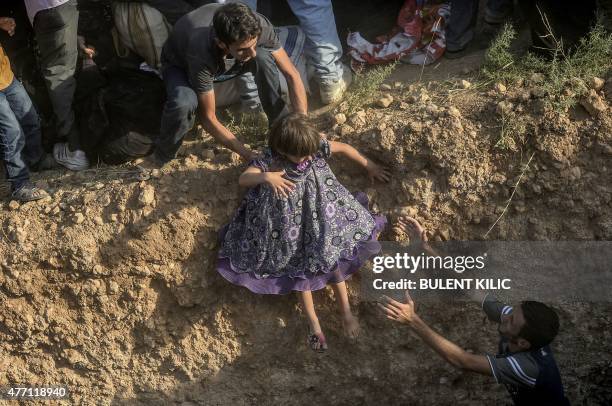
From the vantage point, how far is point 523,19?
490 centimetres

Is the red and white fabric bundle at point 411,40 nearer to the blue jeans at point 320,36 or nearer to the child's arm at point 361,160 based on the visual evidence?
the blue jeans at point 320,36

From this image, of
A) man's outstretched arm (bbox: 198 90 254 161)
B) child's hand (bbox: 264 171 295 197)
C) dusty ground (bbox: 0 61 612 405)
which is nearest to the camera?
child's hand (bbox: 264 171 295 197)

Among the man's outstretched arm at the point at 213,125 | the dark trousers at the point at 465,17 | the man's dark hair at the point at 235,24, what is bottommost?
the man's outstretched arm at the point at 213,125

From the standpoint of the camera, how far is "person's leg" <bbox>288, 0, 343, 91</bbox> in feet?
14.7

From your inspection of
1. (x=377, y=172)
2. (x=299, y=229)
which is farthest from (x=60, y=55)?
(x=377, y=172)

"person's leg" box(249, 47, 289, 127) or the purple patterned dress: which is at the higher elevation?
"person's leg" box(249, 47, 289, 127)

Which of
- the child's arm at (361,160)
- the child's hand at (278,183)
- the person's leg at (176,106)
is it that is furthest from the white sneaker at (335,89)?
the child's hand at (278,183)

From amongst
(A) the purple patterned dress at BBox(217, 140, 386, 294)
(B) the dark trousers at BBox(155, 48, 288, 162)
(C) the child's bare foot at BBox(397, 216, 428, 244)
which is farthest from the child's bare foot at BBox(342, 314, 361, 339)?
(B) the dark trousers at BBox(155, 48, 288, 162)

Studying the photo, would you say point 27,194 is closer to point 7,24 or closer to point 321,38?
point 7,24

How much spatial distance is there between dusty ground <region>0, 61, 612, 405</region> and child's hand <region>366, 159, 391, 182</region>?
6 cm

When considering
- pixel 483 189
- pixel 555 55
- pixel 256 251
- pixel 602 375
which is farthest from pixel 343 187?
pixel 602 375

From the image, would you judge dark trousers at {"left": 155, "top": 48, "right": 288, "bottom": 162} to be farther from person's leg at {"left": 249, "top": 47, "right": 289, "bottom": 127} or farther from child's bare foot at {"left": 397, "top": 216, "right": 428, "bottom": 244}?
child's bare foot at {"left": 397, "top": 216, "right": 428, "bottom": 244}

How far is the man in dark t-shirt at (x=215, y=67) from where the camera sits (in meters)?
3.74

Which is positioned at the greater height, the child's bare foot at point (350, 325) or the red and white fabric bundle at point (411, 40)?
the red and white fabric bundle at point (411, 40)
